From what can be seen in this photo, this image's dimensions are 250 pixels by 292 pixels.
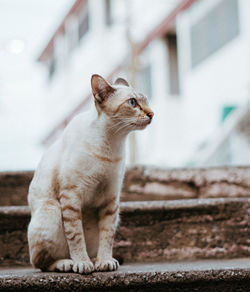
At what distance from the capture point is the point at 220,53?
27.8ft

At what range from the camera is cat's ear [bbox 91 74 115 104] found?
1918mm

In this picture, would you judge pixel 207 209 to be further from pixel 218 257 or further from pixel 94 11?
pixel 94 11

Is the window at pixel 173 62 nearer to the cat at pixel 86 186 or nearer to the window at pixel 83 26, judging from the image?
the window at pixel 83 26

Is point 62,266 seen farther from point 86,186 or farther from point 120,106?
point 120,106

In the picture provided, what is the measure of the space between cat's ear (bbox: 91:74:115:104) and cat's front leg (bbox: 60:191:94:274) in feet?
1.22

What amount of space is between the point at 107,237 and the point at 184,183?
114 cm


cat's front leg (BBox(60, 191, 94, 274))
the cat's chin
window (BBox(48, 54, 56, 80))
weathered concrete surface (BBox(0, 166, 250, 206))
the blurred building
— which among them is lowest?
cat's front leg (BBox(60, 191, 94, 274))

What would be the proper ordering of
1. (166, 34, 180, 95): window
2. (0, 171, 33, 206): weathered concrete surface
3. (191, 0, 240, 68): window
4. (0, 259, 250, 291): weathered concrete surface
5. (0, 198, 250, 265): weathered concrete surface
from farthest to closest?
(166, 34, 180, 95): window < (191, 0, 240, 68): window < (0, 171, 33, 206): weathered concrete surface < (0, 198, 250, 265): weathered concrete surface < (0, 259, 250, 291): weathered concrete surface

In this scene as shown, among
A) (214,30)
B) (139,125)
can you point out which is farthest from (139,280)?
(214,30)

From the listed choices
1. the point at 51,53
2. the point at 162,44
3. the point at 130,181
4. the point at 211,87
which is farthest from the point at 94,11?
the point at 130,181

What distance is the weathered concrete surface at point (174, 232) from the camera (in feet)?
7.65

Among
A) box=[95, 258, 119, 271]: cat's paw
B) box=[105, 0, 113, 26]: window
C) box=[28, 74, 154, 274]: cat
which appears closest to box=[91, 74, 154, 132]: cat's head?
box=[28, 74, 154, 274]: cat

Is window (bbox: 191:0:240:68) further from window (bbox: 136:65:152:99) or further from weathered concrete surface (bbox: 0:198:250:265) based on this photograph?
weathered concrete surface (bbox: 0:198:250:265)

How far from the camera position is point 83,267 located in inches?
69.1
